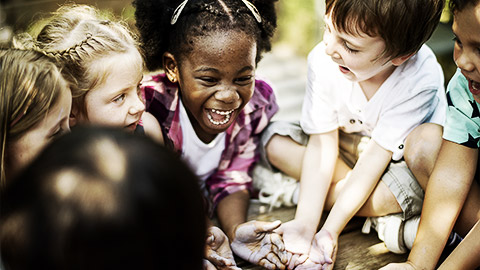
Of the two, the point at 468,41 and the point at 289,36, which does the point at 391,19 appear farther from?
the point at 289,36

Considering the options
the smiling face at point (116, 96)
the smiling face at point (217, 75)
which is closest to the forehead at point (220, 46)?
the smiling face at point (217, 75)

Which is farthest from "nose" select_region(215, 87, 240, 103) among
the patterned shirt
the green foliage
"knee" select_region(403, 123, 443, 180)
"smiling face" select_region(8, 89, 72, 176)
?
the green foliage

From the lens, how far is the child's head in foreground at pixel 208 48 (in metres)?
1.83

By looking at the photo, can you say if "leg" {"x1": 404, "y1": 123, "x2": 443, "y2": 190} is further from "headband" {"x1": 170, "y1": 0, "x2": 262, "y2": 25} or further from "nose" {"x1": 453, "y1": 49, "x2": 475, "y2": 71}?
"headband" {"x1": 170, "y1": 0, "x2": 262, "y2": 25}

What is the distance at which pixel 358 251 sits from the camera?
1.88m

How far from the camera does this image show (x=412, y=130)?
6.32ft

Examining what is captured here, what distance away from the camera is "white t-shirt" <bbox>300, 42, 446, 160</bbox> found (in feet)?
6.30

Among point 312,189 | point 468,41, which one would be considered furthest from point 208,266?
point 468,41

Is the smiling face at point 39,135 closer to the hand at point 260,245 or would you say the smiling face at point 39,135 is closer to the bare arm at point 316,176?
the hand at point 260,245

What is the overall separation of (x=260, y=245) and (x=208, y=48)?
2.47 ft

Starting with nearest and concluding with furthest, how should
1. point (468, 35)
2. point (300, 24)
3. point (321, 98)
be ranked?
point (468, 35) → point (321, 98) → point (300, 24)

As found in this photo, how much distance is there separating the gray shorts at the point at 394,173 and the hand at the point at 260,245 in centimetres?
51

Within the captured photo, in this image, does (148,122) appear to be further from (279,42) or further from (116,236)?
(279,42)

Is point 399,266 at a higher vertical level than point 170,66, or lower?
lower
